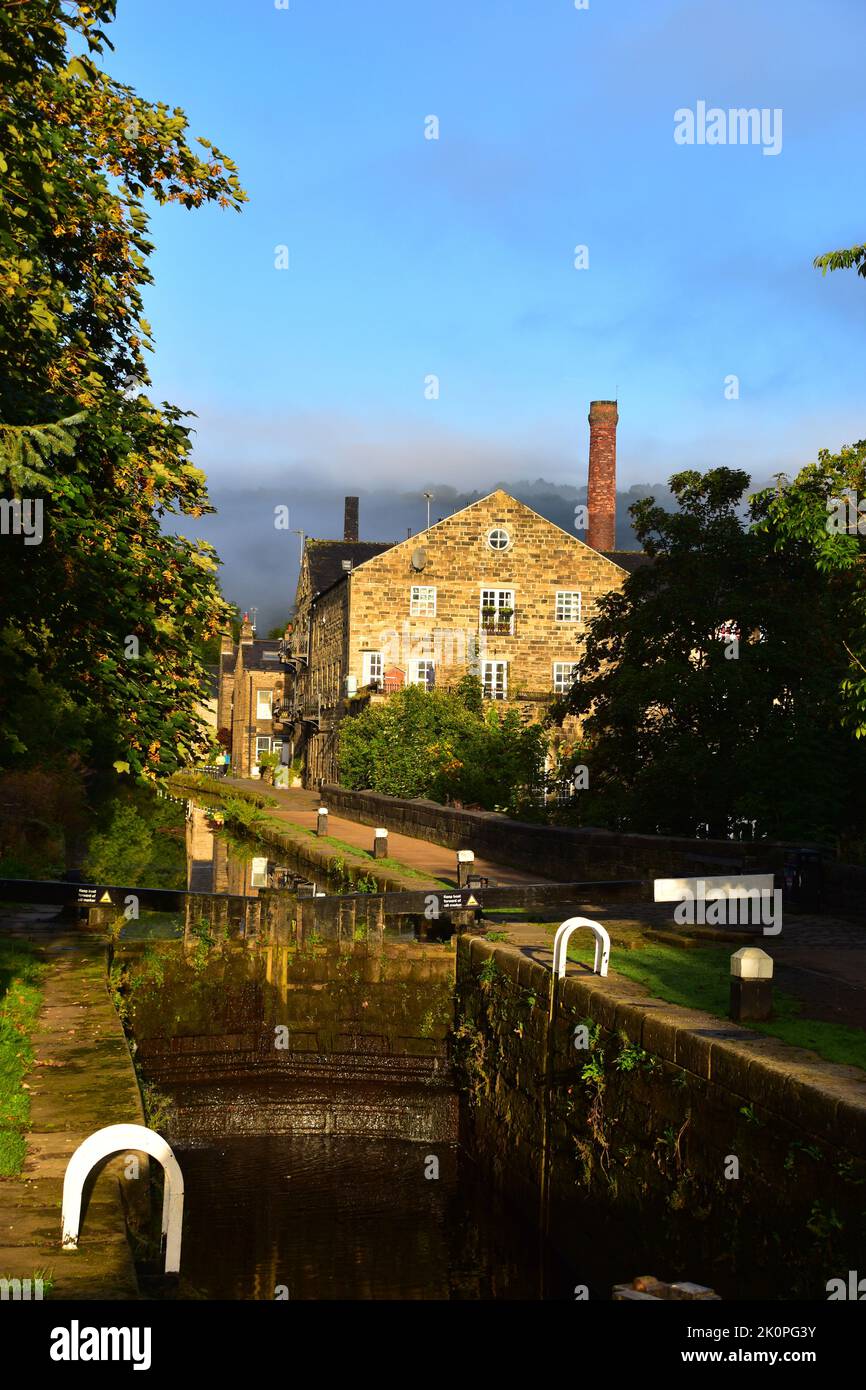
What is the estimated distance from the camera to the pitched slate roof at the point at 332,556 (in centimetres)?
5731

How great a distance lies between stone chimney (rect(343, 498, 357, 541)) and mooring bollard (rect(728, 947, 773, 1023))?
193ft

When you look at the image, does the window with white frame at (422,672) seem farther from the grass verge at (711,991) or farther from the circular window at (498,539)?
the grass verge at (711,991)

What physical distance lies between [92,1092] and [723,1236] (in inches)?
161

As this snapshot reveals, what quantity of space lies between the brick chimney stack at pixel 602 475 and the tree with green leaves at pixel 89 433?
39124 millimetres

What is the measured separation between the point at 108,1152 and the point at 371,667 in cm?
4151

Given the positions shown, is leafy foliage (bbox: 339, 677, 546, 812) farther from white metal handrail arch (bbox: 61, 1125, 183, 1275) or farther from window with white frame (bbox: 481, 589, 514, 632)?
white metal handrail arch (bbox: 61, 1125, 183, 1275)

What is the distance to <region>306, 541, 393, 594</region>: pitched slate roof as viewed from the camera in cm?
5731

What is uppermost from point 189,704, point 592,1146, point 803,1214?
point 189,704

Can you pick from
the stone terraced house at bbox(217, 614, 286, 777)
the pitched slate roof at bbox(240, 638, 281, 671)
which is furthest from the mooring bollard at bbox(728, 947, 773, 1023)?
the pitched slate roof at bbox(240, 638, 281, 671)

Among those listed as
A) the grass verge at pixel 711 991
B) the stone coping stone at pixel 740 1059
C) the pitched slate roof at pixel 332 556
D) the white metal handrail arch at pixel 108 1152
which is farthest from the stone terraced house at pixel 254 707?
the white metal handrail arch at pixel 108 1152
